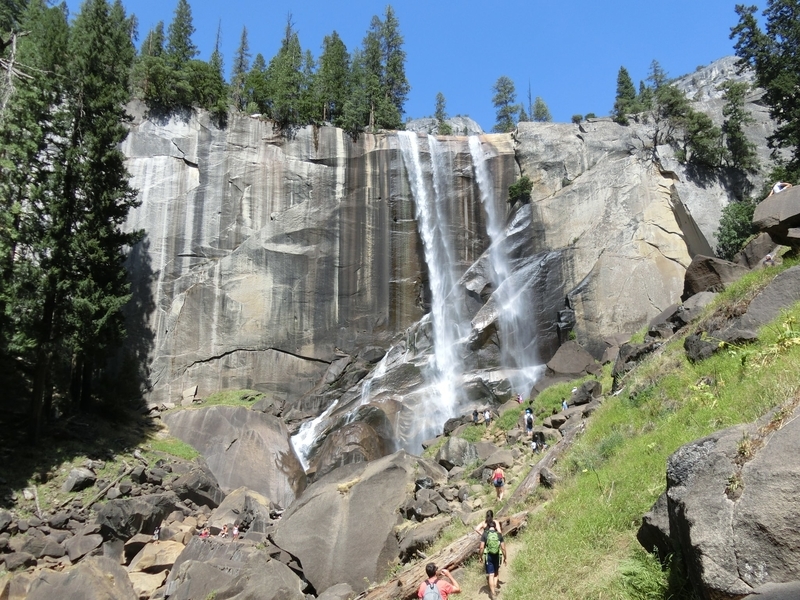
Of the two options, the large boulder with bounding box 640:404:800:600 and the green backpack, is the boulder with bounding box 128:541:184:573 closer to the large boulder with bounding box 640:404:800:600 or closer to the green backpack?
the green backpack

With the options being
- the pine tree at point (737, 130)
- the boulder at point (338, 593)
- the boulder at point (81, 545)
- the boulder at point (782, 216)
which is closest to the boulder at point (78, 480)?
the boulder at point (81, 545)

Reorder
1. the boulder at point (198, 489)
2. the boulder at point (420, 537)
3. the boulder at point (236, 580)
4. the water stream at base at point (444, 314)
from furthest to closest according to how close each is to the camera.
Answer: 1. the water stream at base at point (444, 314)
2. the boulder at point (198, 489)
3. the boulder at point (236, 580)
4. the boulder at point (420, 537)

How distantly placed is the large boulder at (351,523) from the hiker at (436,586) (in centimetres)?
368

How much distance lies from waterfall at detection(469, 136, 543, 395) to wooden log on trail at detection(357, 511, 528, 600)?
1726 centimetres

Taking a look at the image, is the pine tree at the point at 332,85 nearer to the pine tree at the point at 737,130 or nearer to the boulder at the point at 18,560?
the pine tree at the point at 737,130

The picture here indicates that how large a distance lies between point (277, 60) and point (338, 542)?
119 ft

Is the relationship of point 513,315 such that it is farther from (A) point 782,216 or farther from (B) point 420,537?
(B) point 420,537

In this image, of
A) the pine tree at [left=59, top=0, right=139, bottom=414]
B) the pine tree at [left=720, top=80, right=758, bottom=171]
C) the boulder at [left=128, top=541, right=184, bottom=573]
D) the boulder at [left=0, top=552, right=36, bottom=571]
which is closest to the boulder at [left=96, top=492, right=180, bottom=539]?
the boulder at [left=128, top=541, right=184, bottom=573]

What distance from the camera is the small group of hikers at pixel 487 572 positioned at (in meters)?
8.05

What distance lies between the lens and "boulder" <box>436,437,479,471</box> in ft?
58.1

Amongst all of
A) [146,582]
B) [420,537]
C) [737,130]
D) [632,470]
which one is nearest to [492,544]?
[632,470]

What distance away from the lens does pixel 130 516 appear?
57.9ft

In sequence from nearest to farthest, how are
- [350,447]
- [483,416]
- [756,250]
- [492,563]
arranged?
1. [492,563]
2. [756,250]
3. [350,447]
4. [483,416]

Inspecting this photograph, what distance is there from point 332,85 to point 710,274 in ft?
93.6
